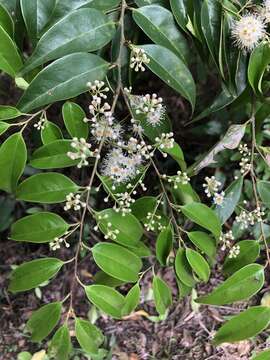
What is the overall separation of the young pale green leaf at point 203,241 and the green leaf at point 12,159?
0.43 meters

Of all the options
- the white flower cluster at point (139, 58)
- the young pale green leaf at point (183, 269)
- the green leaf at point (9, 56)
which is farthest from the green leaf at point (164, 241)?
the green leaf at point (9, 56)

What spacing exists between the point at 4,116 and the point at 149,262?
2.76ft

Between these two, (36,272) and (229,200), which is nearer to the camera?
(36,272)

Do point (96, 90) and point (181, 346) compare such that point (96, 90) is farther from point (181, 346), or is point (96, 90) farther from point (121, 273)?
point (181, 346)

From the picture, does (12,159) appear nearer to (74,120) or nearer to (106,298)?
(74,120)

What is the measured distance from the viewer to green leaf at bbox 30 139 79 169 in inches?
47.9

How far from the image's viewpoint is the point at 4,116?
3.89 ft

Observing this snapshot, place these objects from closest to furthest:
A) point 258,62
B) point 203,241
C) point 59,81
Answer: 1. point 59,81
2. point 258,62
3. point 203,241

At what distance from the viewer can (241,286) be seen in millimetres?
1264

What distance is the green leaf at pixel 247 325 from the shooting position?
4.04 ft

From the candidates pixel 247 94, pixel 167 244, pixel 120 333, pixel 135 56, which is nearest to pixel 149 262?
pixel 120 333

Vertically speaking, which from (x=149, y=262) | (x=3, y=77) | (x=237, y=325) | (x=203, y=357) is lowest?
(x=203, y=357)

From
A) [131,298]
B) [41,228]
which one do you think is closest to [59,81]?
[41,228]

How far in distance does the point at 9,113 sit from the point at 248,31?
1.80 feet
